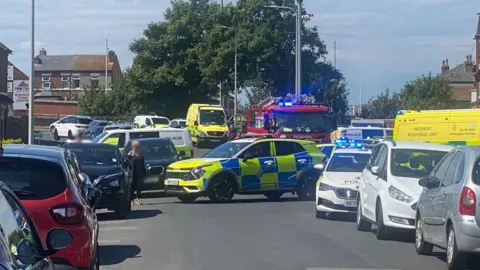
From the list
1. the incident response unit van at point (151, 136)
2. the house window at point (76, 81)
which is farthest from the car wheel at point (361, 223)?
the house window at point (76, 81)

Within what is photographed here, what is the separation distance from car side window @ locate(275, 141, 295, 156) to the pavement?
8.82ft

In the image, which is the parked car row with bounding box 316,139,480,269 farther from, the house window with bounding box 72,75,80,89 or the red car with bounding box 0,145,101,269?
the house window with bounding box 72,75,80,89

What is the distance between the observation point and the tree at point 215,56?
63.7m

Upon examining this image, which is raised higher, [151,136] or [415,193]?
[151,136]

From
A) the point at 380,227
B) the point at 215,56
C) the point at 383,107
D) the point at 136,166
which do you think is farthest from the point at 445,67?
the point at 380,227

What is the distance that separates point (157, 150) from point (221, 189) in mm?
3356

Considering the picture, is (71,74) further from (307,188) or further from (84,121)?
(307,188)

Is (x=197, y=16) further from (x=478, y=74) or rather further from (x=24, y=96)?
(x=24, y=96)

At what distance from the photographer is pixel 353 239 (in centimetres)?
1520

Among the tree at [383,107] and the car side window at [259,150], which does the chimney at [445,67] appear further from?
the car side window at [259,150]

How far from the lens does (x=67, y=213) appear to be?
9.00 metres

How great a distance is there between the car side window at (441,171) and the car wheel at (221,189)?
10152mm

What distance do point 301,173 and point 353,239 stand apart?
8068 mm

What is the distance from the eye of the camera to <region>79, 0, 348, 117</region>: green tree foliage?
209 ft
